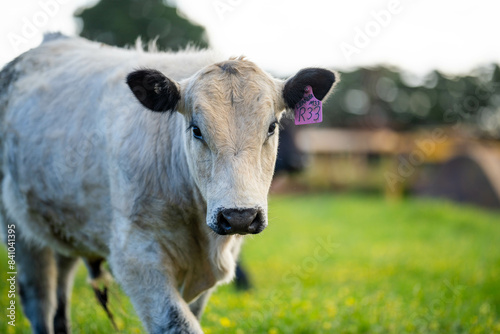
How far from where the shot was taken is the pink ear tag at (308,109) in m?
3.23

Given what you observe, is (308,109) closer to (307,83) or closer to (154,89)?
(307,83)

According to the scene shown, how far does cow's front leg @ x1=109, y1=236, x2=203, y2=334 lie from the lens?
9.84ft

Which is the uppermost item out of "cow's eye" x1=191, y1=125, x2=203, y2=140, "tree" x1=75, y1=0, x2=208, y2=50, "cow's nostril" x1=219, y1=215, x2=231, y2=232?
"cow's eye" x1=191, y1=125, x2=203, y2=140

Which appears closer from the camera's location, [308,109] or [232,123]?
[232,123]

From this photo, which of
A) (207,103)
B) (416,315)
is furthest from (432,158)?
(207,103)

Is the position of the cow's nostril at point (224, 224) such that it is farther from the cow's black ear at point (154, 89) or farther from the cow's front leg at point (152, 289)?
the cow's black ear at point (154, 89)

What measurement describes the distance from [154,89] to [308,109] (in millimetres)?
1007

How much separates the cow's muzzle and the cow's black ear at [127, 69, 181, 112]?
0.94 meters

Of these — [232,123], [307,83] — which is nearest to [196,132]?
[232,123]

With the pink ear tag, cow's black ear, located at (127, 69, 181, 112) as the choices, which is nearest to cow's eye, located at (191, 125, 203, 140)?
cow's black ear, located at (127, 69, 181, 112)

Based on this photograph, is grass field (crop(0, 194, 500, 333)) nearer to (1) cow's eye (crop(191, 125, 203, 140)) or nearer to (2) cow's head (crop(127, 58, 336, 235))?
(2) cow's head (crop(127, 58, 336, 235))

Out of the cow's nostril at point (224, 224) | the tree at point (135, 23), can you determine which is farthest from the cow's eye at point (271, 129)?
the tree at point (135, 23)

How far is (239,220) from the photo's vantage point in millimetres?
2488

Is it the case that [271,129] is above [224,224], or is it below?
above
